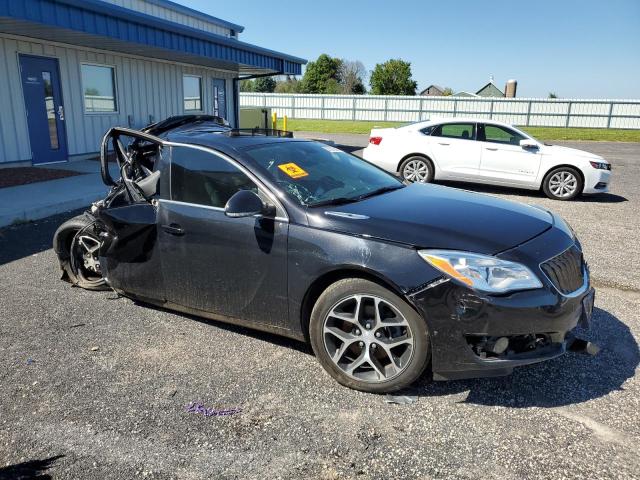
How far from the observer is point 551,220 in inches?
140

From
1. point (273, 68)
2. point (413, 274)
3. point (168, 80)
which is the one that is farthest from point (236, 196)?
point (273, 68)

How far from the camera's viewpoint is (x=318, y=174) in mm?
3826

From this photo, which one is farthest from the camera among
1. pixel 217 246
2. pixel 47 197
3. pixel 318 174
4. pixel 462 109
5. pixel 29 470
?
pixel 462 109

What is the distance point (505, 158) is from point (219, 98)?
41.5 ft

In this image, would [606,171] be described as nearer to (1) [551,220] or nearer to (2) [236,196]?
(1) [551,220]

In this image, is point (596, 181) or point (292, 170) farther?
point (596, 181)

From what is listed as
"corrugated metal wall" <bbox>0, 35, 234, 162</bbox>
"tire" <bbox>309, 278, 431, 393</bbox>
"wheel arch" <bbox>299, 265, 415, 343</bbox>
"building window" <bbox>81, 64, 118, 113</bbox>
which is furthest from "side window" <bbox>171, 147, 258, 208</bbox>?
"building window" <bbox>81, 64, 118, 113</bbox>

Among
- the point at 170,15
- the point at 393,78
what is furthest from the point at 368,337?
the point at 393,78

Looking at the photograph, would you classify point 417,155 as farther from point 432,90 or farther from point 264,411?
point 432,90

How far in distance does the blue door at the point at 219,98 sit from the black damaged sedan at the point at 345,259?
50.5ft

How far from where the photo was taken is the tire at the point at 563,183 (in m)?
9.51

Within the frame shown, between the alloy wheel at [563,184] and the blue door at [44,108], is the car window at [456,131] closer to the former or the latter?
the alloy wheel at [563,184]

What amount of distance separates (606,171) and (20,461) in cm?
1011

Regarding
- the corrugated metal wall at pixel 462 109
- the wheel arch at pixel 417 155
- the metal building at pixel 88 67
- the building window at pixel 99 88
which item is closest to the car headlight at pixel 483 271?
the wheel arch at pixel 417 155
